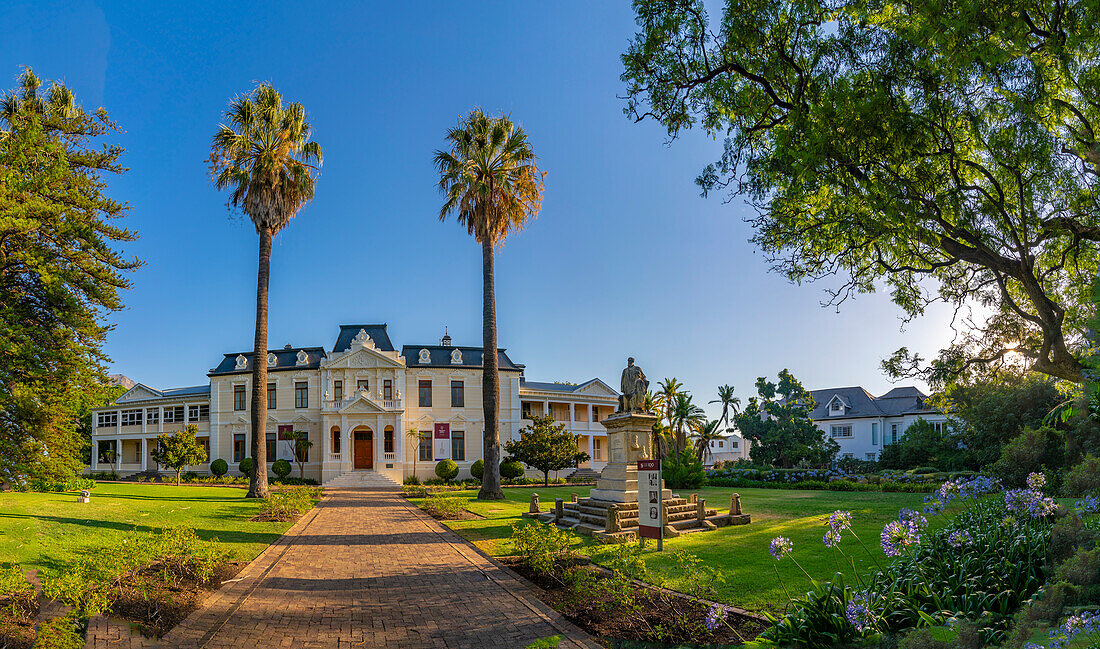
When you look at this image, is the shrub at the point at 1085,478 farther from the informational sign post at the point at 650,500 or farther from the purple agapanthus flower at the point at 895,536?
the informational sign post at the point at 650,500

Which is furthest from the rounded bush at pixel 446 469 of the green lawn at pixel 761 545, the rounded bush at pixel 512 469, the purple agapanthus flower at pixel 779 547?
the purple agapanthus flower at pixel 779 547

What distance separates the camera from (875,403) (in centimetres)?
5584

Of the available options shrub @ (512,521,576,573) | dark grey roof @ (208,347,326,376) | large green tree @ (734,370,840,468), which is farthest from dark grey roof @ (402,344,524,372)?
A: shrub @ (512,521,576,573)

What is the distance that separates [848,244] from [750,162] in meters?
2.02

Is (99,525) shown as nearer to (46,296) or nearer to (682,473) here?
(46,296)

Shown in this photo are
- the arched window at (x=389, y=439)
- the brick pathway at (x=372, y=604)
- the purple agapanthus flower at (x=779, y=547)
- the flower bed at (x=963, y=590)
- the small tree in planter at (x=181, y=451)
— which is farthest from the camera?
the arched window at (x=389, y=439)

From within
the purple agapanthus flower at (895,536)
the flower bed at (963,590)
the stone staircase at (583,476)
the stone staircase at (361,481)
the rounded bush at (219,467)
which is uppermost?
the purple agapanthus flower at (895,536)

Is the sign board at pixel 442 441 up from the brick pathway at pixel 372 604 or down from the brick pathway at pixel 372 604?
down

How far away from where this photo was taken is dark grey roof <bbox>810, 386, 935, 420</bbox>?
53.0 metres

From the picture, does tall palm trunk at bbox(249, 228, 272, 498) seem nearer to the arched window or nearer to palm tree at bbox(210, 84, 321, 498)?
palm tree at bbox(210, 84, 321, 498)

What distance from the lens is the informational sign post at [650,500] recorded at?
11.3 m

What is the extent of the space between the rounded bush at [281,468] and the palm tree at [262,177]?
1599 centimetres

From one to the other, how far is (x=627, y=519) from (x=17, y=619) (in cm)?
1089

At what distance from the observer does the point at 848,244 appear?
9.98 meters
